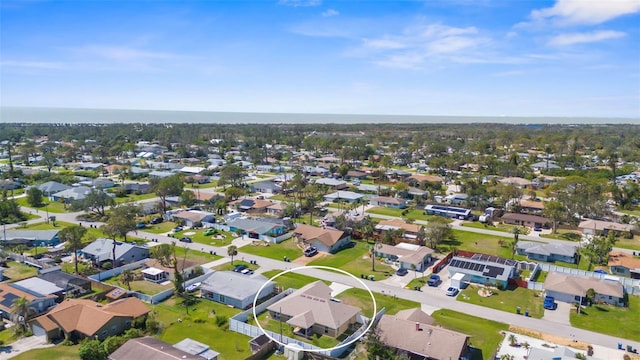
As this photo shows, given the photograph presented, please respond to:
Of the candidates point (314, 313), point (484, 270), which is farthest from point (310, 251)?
point (484, 270)

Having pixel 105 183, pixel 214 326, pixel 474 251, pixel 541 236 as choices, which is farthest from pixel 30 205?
pixel 541 236

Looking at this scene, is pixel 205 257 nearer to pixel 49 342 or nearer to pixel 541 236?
pixel 49 342

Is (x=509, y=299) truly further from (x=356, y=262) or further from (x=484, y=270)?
(x=356, y=262)

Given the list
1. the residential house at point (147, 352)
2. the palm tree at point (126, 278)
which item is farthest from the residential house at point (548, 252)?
the palm tree at point (126, 278)

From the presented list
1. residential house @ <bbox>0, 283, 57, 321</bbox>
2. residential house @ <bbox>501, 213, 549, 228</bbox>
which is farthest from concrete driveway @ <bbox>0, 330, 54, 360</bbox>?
residential house @ <bbox>501, 213, 549, 228</bbox>

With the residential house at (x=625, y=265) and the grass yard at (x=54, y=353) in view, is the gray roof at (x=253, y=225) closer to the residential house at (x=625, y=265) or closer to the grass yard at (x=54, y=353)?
the grass yard at (x=54, y=353)

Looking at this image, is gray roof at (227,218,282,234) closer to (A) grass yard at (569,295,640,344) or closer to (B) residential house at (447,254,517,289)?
(B) residential house at (447,254,517,289)
